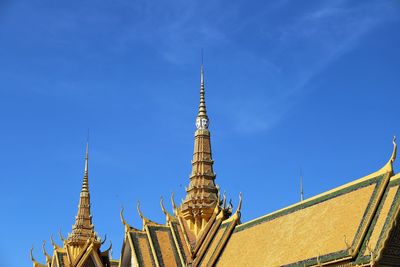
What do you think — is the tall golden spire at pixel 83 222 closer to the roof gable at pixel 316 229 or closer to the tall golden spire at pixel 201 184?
the tall golden spire at pixel 201 184

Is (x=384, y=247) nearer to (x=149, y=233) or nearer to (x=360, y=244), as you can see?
(x=360, y=244)

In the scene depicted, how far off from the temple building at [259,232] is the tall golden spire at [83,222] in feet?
0.28

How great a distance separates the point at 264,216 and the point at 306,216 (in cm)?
327

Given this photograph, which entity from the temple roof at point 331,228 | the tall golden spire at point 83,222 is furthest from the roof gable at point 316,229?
the tall golden spire at point 83,222

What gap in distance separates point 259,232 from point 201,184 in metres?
7.11

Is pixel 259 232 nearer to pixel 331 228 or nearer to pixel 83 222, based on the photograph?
pixel 331 228

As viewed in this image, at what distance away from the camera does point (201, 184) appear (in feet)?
109

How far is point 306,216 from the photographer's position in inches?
946

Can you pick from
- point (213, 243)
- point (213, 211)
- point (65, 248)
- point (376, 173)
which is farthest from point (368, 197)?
point (65, 248)

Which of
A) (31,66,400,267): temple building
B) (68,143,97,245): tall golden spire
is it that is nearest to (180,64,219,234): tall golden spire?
(31,66,400,267): temple building

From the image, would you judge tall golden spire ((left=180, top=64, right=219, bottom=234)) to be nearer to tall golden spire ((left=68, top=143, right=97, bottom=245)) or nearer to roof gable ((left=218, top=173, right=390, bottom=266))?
roof gable ((left=218, top=173, right=390, bottom=266))

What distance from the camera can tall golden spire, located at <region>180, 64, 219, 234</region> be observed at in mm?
31797

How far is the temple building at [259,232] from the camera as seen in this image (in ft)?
66.1

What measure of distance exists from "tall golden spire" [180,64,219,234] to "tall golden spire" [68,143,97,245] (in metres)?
8.66
